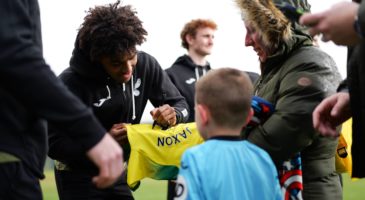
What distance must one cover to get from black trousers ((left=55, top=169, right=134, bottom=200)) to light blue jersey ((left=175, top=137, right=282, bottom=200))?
1491 millimetres

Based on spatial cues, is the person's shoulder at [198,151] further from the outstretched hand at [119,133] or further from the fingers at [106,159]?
the outstretched hand at [119,133]

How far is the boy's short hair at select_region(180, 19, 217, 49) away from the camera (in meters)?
8.61

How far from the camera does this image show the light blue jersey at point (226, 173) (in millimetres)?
2916

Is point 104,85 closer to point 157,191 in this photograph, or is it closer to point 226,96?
point 226,96

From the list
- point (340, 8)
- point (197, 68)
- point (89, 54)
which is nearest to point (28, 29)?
point (340, 8)

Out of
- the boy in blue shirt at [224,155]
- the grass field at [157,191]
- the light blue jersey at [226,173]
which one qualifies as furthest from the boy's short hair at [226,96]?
the grass field at [157,191]

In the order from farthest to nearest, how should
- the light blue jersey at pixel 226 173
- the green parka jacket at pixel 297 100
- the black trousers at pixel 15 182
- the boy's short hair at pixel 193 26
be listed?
the boy's short hair at pixel 193 26 → the green parka jacket at pixel 297 100 → the light blue jersey at pixel 226 173 → the black trousers at pixel 15 182

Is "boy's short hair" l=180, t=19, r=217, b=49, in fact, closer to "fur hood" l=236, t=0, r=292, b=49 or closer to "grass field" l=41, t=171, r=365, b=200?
"grass field" l=41, t=171, r=365, b=200

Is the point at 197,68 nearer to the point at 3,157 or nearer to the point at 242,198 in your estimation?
the point at 242,198

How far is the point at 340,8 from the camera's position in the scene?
2.33m

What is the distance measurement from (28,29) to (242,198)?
4.01 feet

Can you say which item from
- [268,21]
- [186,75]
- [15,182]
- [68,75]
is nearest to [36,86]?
[15,182]

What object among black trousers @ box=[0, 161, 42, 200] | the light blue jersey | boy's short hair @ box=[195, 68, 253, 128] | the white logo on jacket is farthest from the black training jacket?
black trousers @ box=[0, 161, 42, 200]

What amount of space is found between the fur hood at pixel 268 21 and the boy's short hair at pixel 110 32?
0.80 meters
